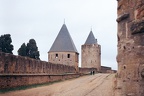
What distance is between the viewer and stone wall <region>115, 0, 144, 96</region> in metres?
2.57

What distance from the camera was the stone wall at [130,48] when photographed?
2.57m

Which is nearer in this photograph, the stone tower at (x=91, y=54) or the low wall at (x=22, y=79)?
the low wall at (x=22, y=79)

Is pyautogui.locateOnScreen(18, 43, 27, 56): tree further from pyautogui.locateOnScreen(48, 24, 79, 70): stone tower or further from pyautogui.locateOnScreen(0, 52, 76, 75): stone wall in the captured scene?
pyautogui.locateOnScreen(0, 52, 76, 75): stone wall

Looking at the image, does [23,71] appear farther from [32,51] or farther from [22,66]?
[32,51]

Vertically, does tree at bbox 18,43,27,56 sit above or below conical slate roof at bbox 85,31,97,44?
below

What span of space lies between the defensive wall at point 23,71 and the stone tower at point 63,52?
14.9 m

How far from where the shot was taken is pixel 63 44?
120ft

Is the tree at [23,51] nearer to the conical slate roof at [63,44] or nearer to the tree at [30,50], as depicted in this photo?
the tree at [30,50]

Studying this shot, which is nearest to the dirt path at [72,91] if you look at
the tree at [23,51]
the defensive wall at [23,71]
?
the defensive wall at [23,71]

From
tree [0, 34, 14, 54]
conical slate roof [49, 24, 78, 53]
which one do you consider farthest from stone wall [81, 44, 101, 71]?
tree [0, 34, 14, 54]

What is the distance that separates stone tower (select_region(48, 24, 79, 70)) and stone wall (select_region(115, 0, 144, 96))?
33.1 m

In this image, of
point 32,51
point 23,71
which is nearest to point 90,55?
point 32,51

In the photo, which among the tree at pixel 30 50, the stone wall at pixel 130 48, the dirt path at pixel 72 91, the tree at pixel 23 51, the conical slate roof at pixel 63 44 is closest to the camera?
the stone wall at pixel 130 48

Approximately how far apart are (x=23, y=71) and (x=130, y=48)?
38.9ft
